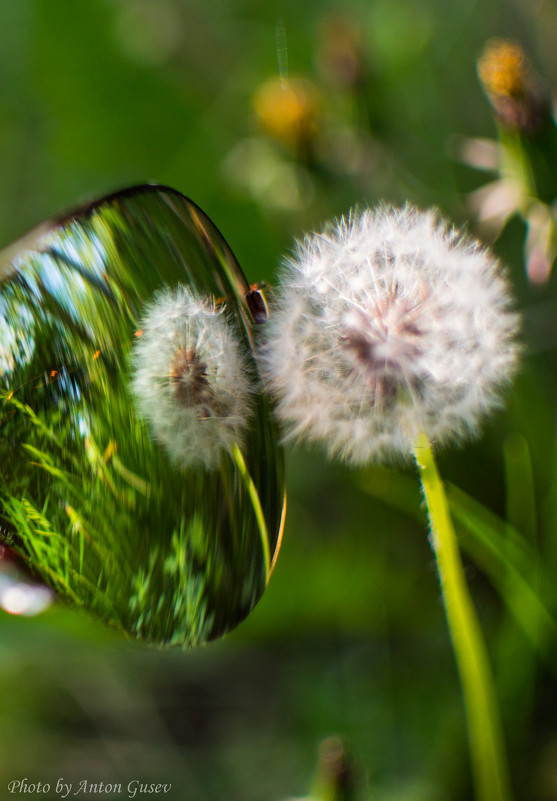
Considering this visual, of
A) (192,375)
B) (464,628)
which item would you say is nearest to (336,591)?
(464,628)

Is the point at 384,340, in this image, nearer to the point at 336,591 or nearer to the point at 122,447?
the point at 122,447

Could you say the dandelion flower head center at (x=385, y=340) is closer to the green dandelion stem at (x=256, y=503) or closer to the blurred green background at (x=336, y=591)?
the green dandelion stem at (x=256, y=503)

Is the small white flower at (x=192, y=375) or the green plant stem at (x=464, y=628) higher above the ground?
the small white flower at (x=192, y=375)

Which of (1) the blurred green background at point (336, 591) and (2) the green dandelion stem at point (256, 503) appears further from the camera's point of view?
(1) the blurred green background at point (336, 591)

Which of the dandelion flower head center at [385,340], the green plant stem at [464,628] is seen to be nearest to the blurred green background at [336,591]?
the green plant stem at [464,628]

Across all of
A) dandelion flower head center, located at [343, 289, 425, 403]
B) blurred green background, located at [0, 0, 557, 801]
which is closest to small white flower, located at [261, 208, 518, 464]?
dandelion flower head center, located at [343, 289, 425, 403]

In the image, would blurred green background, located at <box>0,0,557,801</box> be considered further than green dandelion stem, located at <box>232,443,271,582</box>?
Yes

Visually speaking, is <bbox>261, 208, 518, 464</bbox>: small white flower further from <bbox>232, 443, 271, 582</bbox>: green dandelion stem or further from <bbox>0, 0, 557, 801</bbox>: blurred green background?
<bbox>0, 0, 557, 801</bbox>: blurred green background
